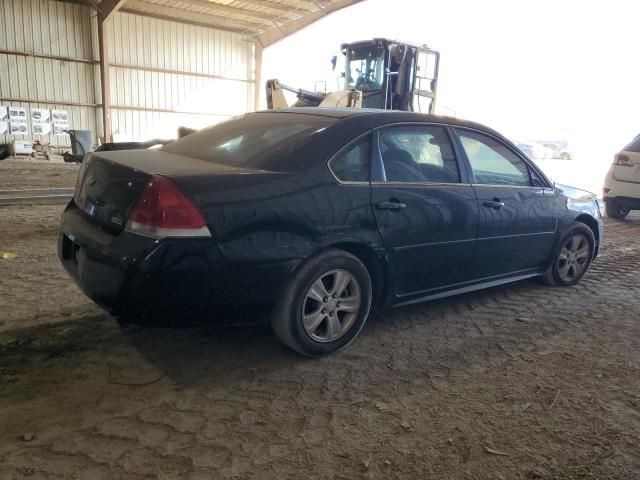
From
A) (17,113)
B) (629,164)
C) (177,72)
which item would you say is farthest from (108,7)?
(629,164)

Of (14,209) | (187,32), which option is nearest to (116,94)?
(187,32)

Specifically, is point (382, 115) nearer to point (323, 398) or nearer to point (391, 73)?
point (323, 398)

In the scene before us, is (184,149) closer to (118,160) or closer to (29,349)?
(118,160)

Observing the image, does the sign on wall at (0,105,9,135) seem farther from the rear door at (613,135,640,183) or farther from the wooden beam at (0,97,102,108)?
the rear door at (613,135,640,183)

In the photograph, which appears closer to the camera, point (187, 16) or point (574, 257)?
point (574, 257)

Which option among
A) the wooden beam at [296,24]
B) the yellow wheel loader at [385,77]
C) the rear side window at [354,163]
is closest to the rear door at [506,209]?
the rear side window at [354,163]

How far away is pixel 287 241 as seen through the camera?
284 centimetres

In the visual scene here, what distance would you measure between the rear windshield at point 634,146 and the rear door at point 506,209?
5.33 m

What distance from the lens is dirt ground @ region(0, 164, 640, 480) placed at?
2.22 meters

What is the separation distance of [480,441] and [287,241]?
1388 millimetres

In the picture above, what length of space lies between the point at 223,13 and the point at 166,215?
863 inches

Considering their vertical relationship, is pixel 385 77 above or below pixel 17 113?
above

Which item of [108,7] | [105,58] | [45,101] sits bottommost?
[45,101]

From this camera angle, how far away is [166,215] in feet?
8.38
